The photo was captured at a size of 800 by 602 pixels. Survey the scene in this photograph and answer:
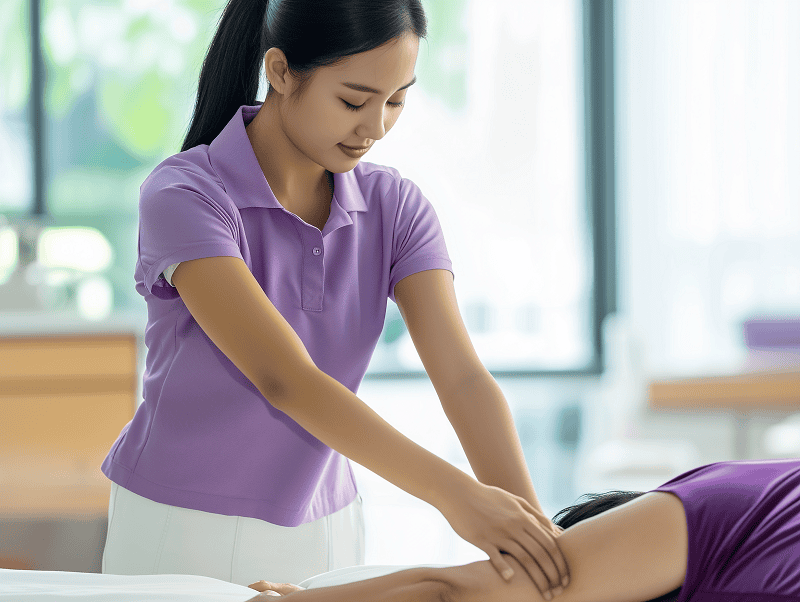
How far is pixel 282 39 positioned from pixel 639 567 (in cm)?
77

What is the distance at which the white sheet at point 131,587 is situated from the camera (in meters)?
0.96

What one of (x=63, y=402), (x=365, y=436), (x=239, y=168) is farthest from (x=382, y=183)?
(x=63, y=402)

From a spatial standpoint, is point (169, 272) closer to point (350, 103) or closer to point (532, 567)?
point (350, 103)

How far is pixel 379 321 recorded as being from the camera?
46.8 inches

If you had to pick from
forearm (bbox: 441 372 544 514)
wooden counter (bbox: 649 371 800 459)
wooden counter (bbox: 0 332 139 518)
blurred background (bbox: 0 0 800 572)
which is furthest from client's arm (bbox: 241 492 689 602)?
blurred background (bbox: 0 0 800 572)

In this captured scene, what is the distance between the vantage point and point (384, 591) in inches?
38.7

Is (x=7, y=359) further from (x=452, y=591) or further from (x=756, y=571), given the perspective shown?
(x=756, y=571)

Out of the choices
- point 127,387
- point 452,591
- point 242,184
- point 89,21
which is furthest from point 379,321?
point 89,21

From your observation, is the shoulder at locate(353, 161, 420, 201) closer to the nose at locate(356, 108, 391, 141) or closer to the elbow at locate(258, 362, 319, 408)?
the nose at locate(356, 108, 391, 141)

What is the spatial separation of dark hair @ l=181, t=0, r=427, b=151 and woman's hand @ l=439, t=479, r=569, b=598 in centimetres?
53

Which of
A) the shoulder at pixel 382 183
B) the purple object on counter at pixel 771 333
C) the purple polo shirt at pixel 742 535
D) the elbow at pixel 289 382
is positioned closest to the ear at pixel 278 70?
the shoulder at pixel 382 183

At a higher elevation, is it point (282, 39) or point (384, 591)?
point (282, 39)

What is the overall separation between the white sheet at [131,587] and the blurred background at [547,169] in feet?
10.3

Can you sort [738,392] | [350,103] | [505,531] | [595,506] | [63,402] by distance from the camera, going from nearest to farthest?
[505,531], [350,103], [595,506], [63,402], [738,392]
